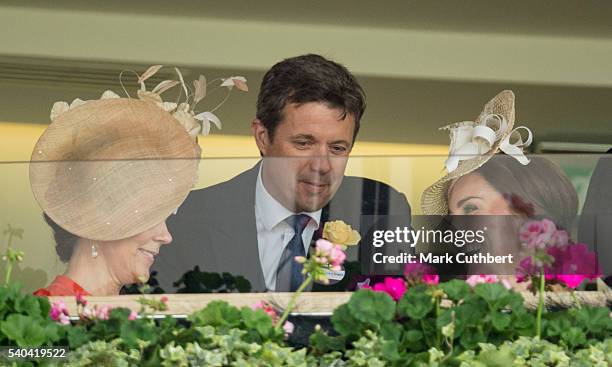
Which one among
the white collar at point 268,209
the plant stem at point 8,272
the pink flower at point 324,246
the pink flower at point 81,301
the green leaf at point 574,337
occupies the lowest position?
the green leaf at point 574,337

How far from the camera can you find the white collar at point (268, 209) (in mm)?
1949

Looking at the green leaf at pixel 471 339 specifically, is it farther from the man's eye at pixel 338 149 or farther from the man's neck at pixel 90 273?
the man's eye at pixel 338 149

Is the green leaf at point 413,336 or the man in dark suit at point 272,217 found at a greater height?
the man in dark suit at point 272,217

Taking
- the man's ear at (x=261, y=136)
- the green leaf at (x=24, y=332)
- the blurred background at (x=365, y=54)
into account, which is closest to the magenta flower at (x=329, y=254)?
the green leaf at (x=24, y=332)

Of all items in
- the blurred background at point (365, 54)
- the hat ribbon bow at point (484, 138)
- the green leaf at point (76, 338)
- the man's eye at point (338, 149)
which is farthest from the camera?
the blurred background at point (365, 54)

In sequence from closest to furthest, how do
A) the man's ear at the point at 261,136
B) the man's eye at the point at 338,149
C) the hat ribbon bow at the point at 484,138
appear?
the hat ribbon bow at the point at 484,138, the man's eye at the point at 338,149, the man's ear at the point at 261,136

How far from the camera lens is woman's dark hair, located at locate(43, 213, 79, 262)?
78.3 inches

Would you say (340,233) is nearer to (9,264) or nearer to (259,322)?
(259,322)

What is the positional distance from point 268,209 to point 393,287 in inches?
9.9

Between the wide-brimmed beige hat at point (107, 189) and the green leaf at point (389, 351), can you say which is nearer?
the green leaf at point (389, 351)

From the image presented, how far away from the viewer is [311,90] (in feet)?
9.98

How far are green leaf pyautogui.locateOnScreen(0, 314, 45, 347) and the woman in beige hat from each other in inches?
25.4

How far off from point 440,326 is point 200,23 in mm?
3382

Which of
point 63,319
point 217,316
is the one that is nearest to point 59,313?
point 63,319
